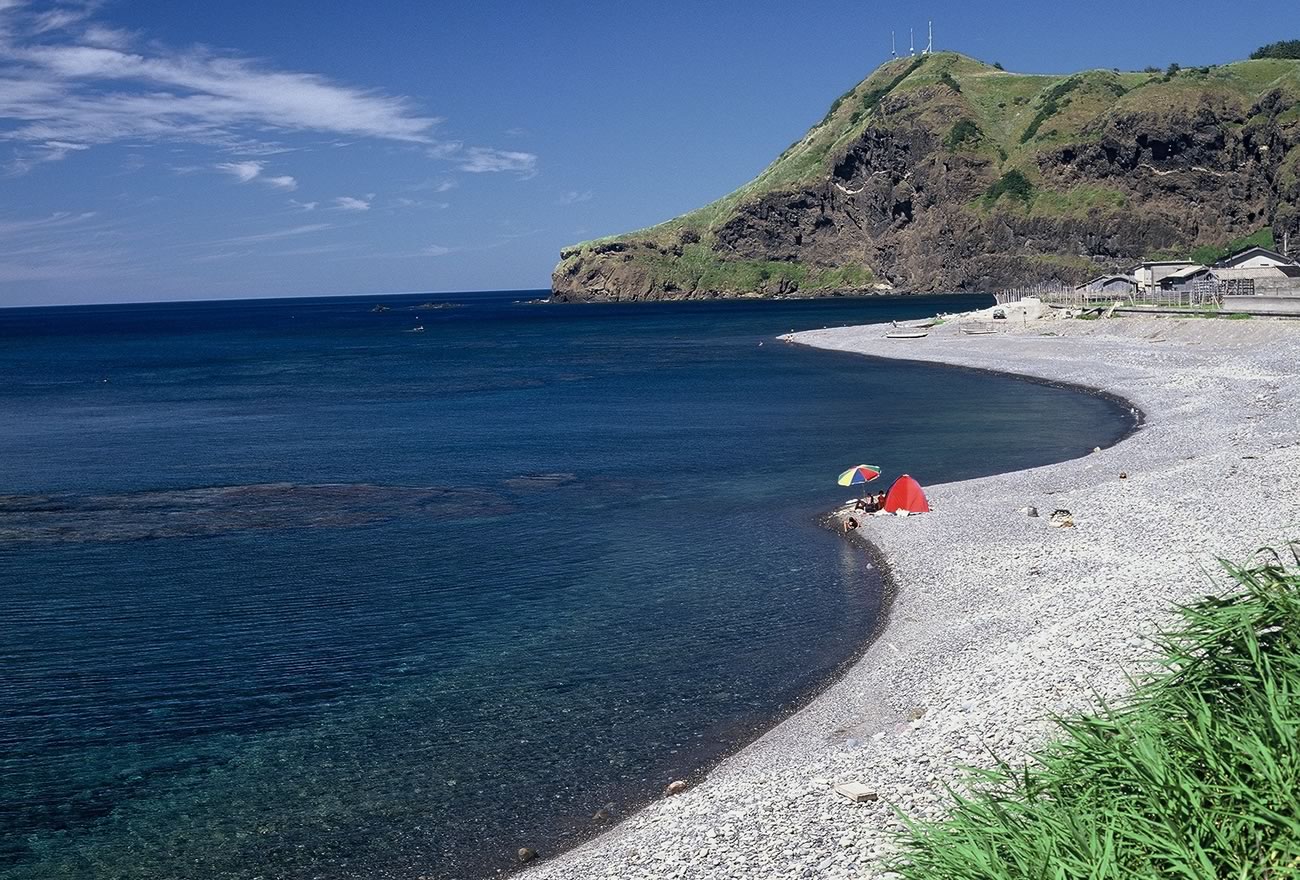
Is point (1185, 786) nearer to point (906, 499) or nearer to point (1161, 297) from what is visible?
point (906, 499)

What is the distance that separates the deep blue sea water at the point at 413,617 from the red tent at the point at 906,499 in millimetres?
2690

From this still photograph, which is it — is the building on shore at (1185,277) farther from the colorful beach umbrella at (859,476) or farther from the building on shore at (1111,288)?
the colorful beach umbrella at (859,476)

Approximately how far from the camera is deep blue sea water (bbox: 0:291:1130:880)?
17.3m

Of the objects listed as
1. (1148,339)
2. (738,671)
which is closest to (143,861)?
(738,671)

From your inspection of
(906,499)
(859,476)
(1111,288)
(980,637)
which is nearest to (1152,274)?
(1111,288)

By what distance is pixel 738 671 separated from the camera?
22.6 m

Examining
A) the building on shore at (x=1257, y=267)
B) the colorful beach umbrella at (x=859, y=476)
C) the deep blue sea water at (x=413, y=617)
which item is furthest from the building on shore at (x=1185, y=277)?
the colorful beach umbrella at (x=859, y=476)

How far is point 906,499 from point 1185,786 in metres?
27.5

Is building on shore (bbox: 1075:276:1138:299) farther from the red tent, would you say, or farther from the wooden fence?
the red tent

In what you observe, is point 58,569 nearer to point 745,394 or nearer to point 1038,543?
point 1038,543

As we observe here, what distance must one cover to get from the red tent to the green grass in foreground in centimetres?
2534

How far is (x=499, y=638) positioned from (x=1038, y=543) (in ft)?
47.6

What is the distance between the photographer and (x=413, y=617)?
27.4m

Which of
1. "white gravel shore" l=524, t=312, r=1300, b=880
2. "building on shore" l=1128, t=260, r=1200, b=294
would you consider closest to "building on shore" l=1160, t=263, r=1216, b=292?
"building on shore" l=1128, t=260, r=1200, b=294
